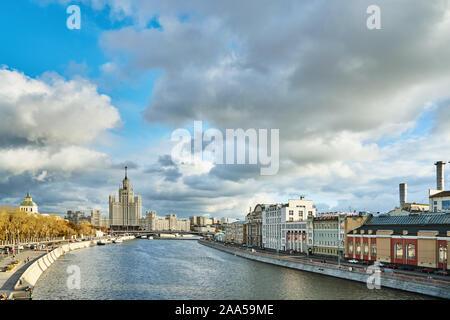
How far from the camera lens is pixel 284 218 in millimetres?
108750

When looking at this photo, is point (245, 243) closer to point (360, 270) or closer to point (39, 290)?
point (360, 270)

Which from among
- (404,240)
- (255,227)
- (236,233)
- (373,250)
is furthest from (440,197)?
(236,233)

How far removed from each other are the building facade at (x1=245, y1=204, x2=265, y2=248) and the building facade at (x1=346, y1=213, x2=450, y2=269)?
56719mm

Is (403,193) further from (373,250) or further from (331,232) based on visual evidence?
(373,250)

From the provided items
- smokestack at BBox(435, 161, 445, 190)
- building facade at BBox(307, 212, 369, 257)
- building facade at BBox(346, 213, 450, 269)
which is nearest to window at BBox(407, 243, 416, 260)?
building facade at BBox(346, 213, 450, 269)

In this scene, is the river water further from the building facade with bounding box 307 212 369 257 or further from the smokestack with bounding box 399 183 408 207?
the smokestack with bounding box 399 183 408 207

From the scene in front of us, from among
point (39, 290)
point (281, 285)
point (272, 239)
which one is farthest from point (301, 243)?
point (39, 290)

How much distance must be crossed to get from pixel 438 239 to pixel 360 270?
11964 millimetres

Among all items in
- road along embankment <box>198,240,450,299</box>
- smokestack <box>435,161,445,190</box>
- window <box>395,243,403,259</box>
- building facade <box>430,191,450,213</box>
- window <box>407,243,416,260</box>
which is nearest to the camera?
road along embankment <box>198,240,450,299</box>

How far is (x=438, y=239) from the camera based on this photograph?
55.0 meters

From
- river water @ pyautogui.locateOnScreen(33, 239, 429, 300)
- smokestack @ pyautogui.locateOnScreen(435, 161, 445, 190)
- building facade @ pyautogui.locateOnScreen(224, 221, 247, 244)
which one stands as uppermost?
smokestack @ pyautogui.locateOnScreen(435, 161, 445, 190)

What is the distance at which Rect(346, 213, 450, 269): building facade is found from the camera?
182 feet

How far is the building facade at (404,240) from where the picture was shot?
182ft

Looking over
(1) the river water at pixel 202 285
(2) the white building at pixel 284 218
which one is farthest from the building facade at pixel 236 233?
(1) the river water at pixel 202 285
